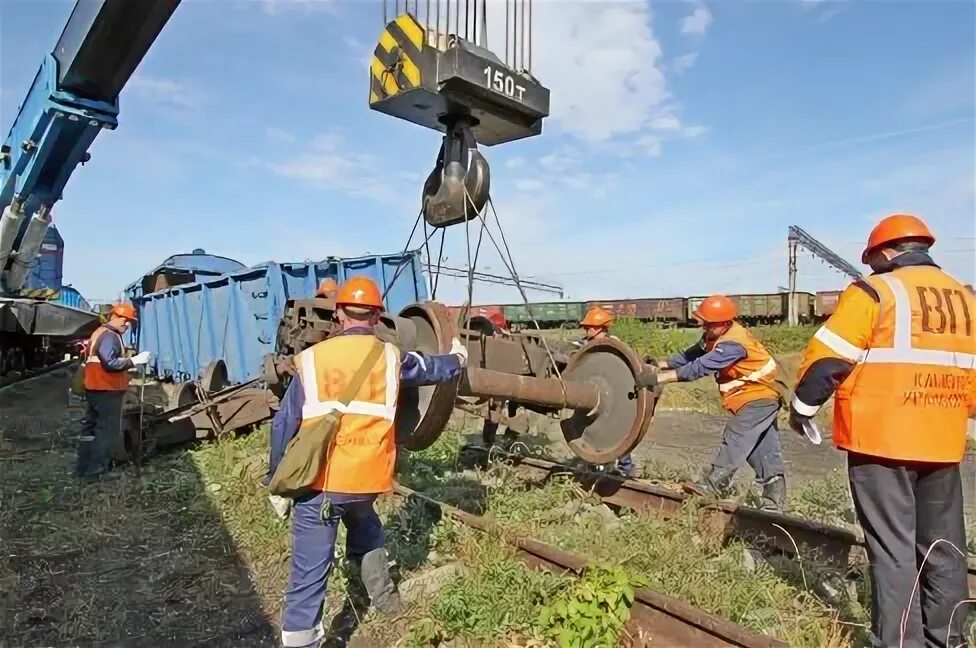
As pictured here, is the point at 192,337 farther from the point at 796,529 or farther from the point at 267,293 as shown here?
the point at 796,529

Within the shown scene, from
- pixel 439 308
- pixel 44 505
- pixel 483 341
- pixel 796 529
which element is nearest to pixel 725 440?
pixel 796 529

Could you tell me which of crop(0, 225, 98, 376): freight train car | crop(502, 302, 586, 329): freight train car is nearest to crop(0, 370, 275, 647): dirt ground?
crop(0, 225, 98, 376): freight train car

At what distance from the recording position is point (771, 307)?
24531 millimetres

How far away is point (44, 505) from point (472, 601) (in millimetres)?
4389

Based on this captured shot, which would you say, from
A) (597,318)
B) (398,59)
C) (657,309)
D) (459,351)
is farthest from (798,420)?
(657,309)

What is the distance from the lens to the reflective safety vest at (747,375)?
200 inches

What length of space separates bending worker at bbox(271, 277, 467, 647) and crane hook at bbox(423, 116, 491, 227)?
2.86ft

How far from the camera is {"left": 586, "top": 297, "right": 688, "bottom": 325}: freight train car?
2666cm

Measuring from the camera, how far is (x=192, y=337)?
1226 cm

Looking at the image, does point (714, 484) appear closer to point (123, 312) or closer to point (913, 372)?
point (913, 372)

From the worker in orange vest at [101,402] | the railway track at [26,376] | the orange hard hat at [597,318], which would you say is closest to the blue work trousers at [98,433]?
the worker in orange vest at [101,402]

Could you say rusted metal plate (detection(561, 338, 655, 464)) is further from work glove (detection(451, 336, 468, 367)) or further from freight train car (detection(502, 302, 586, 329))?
freight train car (detection(502, 302, 586, 329))

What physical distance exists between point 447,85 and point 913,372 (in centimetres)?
251

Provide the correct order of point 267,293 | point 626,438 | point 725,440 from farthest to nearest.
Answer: point 267,293 → point 725,440 → point 626,438
